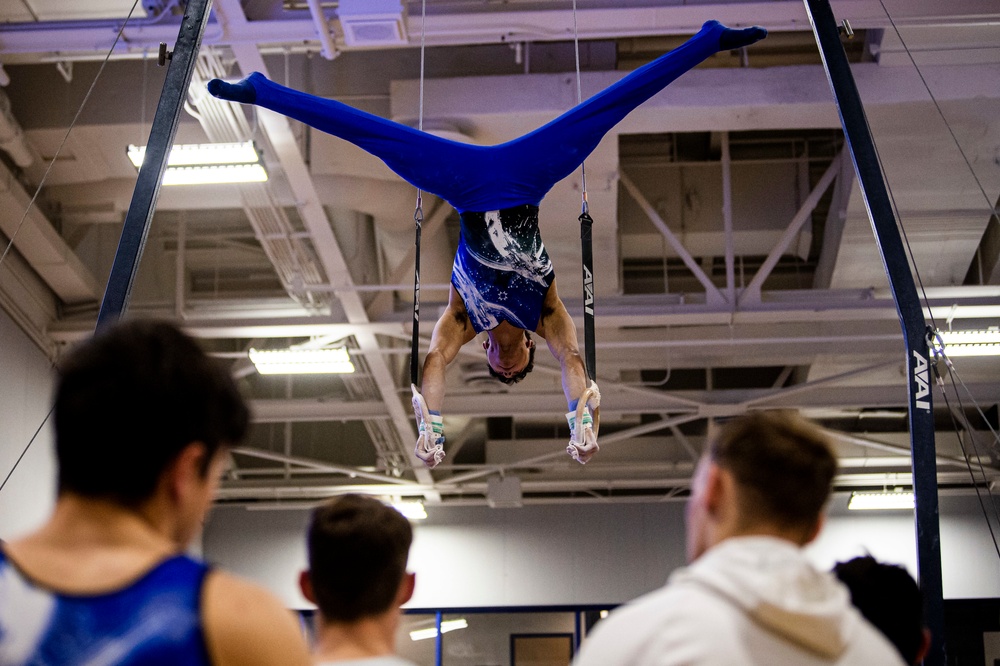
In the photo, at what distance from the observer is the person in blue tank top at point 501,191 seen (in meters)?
4.53

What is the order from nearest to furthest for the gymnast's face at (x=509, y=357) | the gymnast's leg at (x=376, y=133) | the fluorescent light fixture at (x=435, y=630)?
the gymnast's leg at (x=376, y=133), the gymnast's face at (x=509, y=357), the fluorescent light fixture at (x=435, y=630)

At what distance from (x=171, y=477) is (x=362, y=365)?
→ 994 centimetres

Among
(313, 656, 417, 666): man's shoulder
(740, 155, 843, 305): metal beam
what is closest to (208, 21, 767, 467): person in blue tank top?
(313, 656, 417, 666): man's shoulder

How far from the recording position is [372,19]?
646 centimetres

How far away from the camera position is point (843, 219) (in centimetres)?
896

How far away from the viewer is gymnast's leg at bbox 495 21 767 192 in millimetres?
4547

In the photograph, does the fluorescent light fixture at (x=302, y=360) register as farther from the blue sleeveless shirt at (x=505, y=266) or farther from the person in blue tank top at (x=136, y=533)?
the person in blue tank top at (x=136, y=533)

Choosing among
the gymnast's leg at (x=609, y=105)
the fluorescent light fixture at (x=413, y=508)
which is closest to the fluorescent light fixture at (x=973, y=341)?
the gymnast's leg at (x=609, y=105)

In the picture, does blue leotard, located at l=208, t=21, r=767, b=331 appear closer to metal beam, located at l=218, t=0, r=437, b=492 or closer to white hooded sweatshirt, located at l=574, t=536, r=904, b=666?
metal beam, located at l=218, t=0, r=437, b=492

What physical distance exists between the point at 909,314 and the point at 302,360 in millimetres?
6650

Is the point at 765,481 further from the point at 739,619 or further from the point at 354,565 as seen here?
the point at 354,565

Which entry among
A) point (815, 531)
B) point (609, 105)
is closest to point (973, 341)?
point (609, 105)

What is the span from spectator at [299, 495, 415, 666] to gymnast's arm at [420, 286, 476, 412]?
2.80 meters

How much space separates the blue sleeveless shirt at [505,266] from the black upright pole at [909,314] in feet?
4.68
